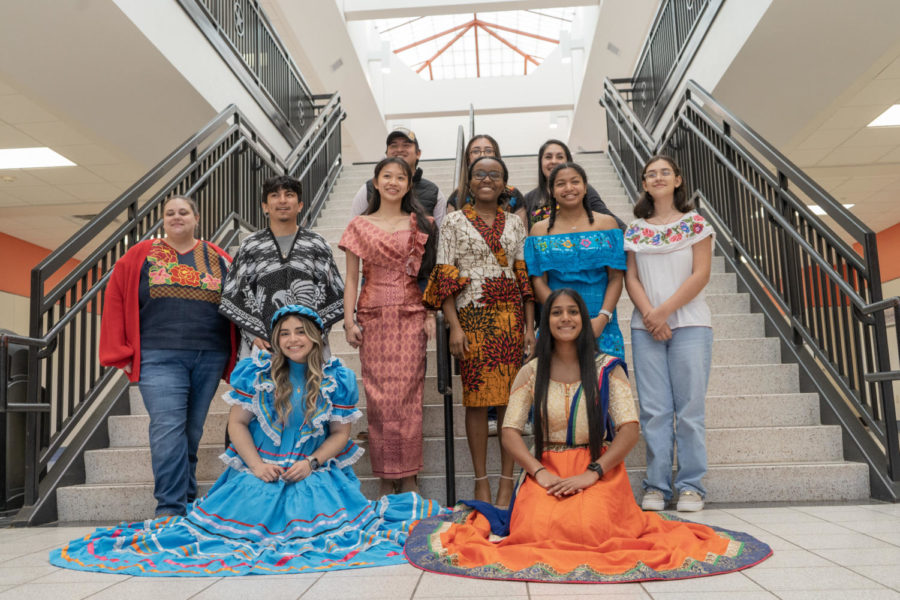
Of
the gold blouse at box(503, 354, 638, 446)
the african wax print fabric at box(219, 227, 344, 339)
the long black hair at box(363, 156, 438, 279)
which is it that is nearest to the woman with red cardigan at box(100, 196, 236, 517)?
the african wax print fabric at box(219, 227, 344, 339)

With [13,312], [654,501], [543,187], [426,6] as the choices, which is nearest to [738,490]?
[654,501]

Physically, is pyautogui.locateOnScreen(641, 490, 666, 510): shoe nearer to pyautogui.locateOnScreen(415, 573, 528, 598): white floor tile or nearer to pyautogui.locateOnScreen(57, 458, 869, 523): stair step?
pyautogui.locateOnScreen(57, 458, 869, 523): stair step

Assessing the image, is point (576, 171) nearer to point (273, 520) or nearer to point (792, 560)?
point (792, 560)

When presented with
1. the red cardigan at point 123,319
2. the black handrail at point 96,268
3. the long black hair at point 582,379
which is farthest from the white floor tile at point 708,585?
the black handrail at point 96,268

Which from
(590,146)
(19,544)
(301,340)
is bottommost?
(19,544)

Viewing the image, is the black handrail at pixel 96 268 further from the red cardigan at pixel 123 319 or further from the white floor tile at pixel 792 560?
the white floor tile at pixel 792 560

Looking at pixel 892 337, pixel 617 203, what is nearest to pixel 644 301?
pixel 617 203

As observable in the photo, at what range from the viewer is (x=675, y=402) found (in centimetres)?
317

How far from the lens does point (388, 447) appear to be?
122 inches

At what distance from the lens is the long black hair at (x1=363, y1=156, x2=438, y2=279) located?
3.32 m

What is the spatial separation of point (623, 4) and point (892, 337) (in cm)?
570

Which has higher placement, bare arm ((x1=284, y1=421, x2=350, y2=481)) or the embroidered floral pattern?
the embroidered floral pattern

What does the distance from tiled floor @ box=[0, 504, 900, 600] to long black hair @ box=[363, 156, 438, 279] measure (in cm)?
143

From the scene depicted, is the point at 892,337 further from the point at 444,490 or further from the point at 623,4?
the point at 444,490
